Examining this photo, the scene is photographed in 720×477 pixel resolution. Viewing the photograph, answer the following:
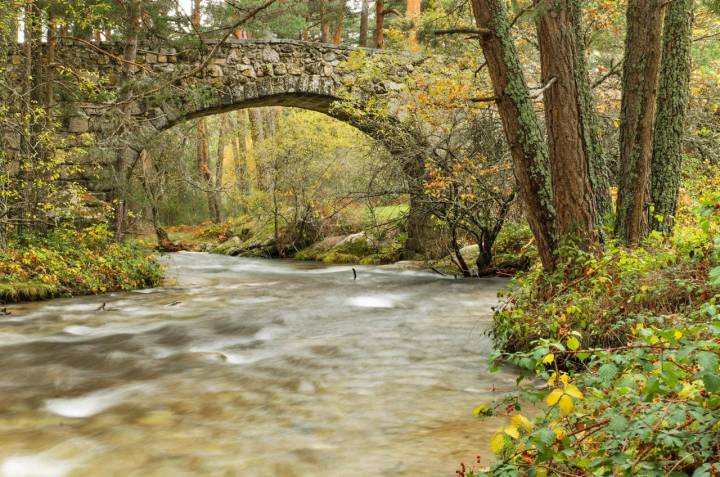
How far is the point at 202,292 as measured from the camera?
9.81 metres

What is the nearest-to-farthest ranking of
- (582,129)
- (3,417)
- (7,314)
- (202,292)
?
(3,417)
(582,129)
(7,314)
(202,292)

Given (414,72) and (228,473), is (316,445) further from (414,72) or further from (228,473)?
(414,72)

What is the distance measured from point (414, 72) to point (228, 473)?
1004cm

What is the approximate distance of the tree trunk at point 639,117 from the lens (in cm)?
516

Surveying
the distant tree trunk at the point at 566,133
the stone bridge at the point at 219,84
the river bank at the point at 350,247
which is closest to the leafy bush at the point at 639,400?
the distant tree trunk at the point at 566,133

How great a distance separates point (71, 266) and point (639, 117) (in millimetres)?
7671

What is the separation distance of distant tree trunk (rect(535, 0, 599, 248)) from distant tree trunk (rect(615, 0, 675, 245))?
1.52 feet

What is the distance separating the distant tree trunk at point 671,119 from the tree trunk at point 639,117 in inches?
7.2

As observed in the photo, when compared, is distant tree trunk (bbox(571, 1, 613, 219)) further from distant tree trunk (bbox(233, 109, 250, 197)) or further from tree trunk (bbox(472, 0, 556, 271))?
distant tree trunk (bbox(233, 109, 250, 197))

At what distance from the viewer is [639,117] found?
207 inches

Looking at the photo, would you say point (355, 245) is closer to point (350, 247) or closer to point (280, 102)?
point (350, 247)

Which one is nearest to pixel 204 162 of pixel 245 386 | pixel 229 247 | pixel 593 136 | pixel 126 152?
pixel 229 247

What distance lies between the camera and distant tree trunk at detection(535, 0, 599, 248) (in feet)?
15.9

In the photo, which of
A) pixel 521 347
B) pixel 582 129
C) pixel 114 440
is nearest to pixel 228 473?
pixel 114 440
